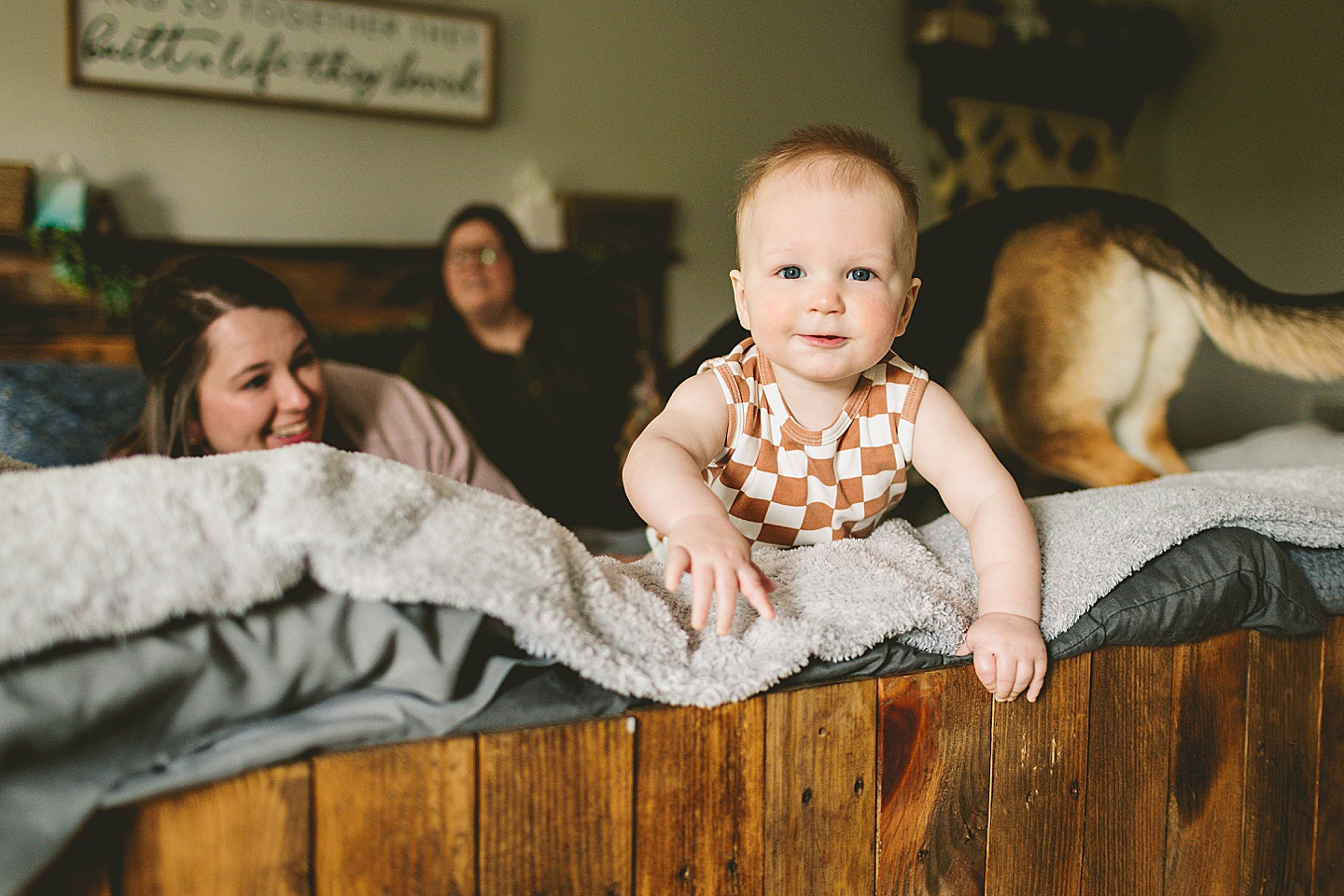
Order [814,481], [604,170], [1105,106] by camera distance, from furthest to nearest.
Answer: [1105,106] → [604,170] → [814,481]

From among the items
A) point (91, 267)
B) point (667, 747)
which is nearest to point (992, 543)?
point (667, 747)

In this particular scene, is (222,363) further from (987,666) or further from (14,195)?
(14,195)

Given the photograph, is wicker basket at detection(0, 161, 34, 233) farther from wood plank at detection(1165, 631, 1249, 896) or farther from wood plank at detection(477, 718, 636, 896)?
wood plank at detection(1165, 631, 1249, 896)

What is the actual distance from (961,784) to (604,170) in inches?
100

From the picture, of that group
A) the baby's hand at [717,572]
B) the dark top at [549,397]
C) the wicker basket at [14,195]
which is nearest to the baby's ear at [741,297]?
the baby's hand at [717,572]

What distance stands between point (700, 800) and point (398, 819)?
0.62 feet

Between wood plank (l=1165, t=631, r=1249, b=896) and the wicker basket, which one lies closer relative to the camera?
wood plank (l=1165, t=631, r=1249, b=896)

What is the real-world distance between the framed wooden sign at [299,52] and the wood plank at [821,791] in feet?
8.08

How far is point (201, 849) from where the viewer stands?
45 centimetres

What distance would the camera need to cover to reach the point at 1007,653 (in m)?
0.62

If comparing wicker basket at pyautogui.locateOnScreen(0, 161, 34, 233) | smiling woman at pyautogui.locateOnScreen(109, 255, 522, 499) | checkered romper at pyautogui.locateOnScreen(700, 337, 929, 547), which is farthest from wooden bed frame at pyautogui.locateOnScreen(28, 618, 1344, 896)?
wicker basket at pyautogui.locateOnScreen(0, 161, 34, 233)

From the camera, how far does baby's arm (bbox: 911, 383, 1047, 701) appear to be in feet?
2.06

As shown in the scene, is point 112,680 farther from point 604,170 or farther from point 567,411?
point 604,170

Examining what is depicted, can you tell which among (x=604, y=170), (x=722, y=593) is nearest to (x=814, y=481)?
(x=722, y=593)
